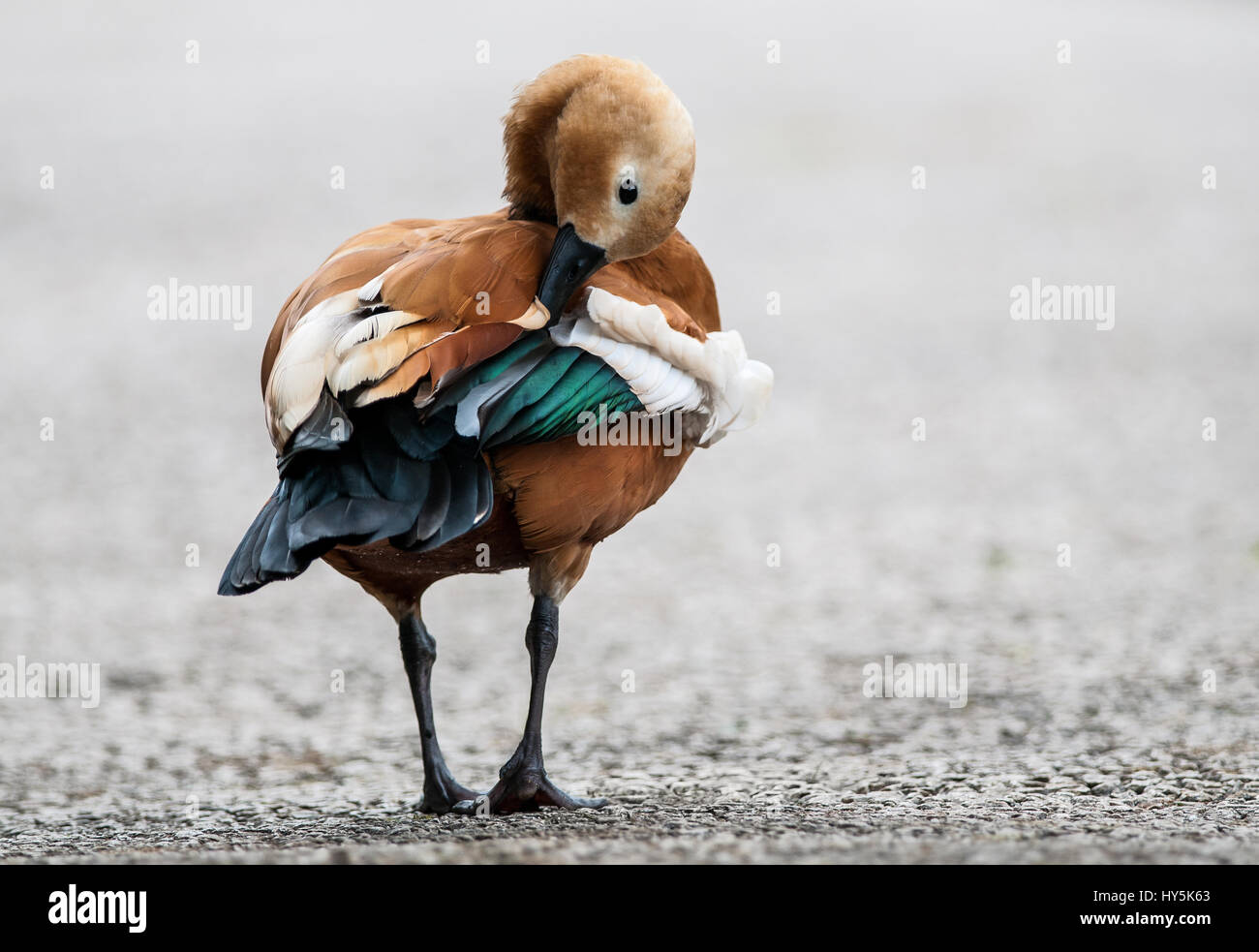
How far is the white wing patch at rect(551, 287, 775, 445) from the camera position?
4.29 metres

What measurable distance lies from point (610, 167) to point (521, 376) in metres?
0.71

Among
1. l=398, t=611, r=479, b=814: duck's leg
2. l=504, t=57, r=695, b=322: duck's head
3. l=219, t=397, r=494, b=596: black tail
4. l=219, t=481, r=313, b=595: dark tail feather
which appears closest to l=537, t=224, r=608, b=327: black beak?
l=504, t=57, r=695, b=322: duck's head

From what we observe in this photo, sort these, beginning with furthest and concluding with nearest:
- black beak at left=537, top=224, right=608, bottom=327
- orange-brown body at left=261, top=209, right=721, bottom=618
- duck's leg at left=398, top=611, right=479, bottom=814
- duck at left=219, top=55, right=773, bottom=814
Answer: duck's leg at left=398, top=611, right=479, bottom=814 < black beak at left=537, top=224, right=608, bottom=327 < orange-brown body at left=261, top=209, right=721, bottom=618 < duck at left=219, top=55, right=773, bottom=814

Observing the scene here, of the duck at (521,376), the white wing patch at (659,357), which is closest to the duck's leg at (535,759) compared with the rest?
the duck at (521,376)

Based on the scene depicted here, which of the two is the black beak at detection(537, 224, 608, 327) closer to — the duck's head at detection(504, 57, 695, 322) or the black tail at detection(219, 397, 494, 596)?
the duck's head at detection(504, 57, 695, 322)

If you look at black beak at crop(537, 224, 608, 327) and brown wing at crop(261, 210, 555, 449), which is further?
black beak at crop(537, 224, 608, 327)

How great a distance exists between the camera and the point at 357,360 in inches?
156

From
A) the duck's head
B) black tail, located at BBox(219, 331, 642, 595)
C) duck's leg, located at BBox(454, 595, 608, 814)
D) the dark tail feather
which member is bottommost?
duck's leg, located at BBox(454, 595, 608, 814)

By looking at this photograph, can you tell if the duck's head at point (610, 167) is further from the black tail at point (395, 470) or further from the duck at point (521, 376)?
the black tail at point (395, 470)

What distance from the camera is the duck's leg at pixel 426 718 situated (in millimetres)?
4996

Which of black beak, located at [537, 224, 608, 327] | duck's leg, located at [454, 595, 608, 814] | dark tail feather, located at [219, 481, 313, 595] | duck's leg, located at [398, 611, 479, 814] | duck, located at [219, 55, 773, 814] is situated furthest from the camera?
duck's leg, located at [398, 611, 479, 814]

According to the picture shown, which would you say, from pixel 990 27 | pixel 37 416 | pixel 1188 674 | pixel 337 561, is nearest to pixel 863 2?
pixel 990 27

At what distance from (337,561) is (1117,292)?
1015 cm

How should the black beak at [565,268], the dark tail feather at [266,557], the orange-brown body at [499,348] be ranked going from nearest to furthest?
the dark tail feather at [266,557] → the orange-brown body at [499,348] → the black beak at [565,268]
